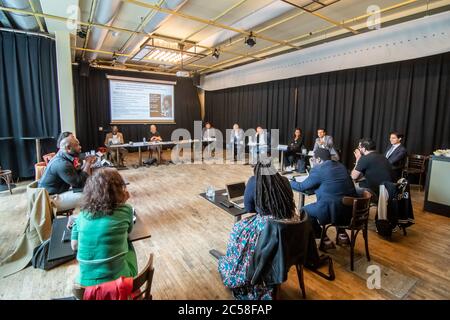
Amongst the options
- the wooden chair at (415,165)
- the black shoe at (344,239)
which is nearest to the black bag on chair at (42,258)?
the black shoe at (344,239)

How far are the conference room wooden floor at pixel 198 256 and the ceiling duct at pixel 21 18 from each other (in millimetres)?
3234

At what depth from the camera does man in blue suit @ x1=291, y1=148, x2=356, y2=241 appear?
A: 241cm

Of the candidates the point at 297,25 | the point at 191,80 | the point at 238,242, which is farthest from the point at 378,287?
the point at 191,80

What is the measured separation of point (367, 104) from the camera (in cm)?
594

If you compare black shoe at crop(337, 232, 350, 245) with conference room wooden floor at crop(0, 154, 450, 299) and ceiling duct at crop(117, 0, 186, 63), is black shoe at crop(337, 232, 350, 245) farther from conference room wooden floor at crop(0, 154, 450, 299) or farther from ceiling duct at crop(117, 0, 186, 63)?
ceiling duct at crop(117, 0, 186, 63)

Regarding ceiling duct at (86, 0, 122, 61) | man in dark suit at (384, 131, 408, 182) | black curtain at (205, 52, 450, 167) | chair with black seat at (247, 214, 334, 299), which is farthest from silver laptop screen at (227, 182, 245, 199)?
black curtain at (205, 52, 450, 167)

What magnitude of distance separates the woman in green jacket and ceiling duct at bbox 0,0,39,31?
14.6 feet

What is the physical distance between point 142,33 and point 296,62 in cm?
393

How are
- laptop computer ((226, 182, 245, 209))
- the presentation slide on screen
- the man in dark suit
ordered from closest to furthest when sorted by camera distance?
laptop computer ((226, 182, 245, 209))
the man in dark suit
the presentation slide on screen

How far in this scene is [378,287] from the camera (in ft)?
7.00

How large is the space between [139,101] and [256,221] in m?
9.11

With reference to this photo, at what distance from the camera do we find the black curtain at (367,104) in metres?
4.89

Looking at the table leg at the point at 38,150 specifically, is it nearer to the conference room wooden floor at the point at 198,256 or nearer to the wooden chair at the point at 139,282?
the conference room wooden floor at the point at 198,256

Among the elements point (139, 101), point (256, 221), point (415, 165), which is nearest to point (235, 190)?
point (256, 221)
